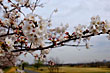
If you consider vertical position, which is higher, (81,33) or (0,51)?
(81,33)

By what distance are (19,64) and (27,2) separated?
2.25 meters

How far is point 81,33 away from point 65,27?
0.72m

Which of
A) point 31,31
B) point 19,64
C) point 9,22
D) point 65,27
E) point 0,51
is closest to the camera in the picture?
point 31,31

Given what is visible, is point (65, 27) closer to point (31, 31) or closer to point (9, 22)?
point (9, 22)

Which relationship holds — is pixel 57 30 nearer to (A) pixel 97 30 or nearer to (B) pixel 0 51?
(A) pixel 97 30

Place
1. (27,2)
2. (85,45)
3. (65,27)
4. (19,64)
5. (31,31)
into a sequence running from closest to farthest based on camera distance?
(31,31), (85,45), (65,27), (27,2), (19,64)

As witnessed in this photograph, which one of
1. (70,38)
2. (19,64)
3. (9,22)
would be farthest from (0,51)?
(19,64)

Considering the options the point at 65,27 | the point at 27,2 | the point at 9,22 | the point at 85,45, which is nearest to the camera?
the point at 9,22

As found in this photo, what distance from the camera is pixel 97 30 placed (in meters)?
1.86

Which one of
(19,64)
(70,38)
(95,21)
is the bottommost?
(19,64)

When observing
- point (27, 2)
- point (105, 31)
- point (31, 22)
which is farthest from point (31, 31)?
point (27, 2)

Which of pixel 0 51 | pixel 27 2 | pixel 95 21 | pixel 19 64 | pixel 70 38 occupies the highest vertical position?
pixel 27 2

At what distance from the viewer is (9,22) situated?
217 centimetres

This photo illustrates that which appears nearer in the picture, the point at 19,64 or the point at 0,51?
the point at 0,51
